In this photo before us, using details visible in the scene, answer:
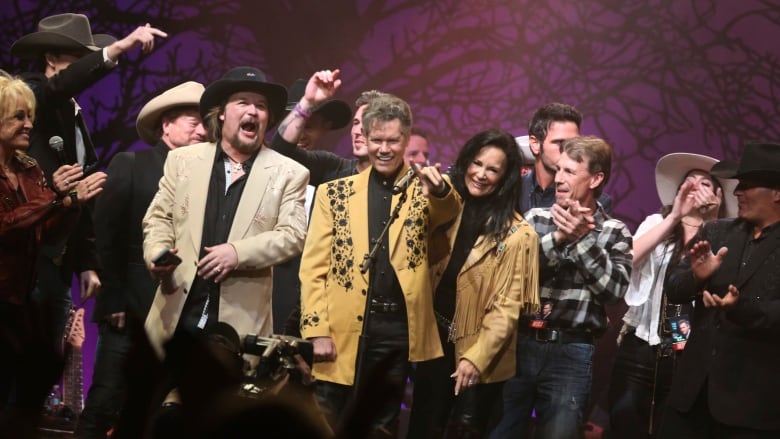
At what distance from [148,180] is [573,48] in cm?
327

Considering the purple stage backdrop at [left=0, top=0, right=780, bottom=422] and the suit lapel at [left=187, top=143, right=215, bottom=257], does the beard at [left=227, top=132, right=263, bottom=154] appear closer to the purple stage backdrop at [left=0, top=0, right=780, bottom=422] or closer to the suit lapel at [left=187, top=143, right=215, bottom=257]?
the suit lapel at [left=187, top=143, right=215, bottom=257]

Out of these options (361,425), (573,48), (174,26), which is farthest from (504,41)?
(361,425)

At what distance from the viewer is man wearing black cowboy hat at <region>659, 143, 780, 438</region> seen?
139 inches

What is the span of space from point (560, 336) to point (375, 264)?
0.88m

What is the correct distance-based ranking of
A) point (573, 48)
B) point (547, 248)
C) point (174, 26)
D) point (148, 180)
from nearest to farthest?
point (547, 248), point (148, 180), point (573, 48), point (174, 26)

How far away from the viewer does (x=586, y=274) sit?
388 cm

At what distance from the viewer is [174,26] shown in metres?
6.90

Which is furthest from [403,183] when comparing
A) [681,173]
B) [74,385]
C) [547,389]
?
[74,385]

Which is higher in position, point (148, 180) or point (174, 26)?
point (174, 26)

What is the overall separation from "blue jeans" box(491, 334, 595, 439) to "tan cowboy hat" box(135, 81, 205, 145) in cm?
193

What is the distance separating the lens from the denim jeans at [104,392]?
3.88 metres

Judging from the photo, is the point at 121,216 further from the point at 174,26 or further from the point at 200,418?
the point at 200,418

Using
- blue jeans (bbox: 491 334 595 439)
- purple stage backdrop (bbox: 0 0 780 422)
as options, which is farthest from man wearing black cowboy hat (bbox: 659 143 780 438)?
purple stage backdrop (bbox: 0 0 780 422)

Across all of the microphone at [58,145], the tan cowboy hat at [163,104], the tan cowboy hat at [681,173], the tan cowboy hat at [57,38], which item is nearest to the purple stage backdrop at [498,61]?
the tan cowboy hat at [681,173]
